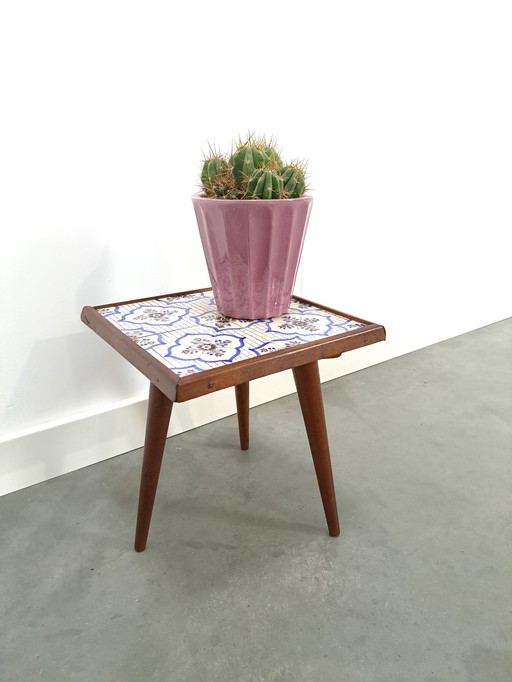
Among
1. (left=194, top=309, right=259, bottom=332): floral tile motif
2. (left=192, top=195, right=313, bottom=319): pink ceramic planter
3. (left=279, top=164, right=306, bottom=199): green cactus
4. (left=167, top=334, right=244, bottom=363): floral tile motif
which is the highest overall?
(left=279, top=164, right=306, bottom=199): green cactus

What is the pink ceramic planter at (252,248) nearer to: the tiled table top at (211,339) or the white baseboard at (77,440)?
the tiled table top at (211,339)

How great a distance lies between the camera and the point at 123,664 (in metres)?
0.78

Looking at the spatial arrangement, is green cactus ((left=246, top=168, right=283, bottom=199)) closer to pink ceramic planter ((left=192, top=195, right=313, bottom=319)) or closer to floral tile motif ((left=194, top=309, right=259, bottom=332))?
pink ceramic planter ((left=192, top=195, right=313, bottom=319))

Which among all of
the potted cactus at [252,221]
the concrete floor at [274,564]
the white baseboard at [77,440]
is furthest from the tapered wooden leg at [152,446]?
the white baseboard at [77,440]

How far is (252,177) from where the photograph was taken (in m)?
0.83

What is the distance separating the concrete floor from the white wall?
7.8 inches

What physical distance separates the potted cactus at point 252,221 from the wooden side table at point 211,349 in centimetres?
7

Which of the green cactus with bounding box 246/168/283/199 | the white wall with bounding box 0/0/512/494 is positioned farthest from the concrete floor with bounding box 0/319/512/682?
the green cactus with bounding box 246/168/283/199

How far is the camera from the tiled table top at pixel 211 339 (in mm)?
753

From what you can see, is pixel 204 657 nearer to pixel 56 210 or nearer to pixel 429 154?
pixel 56 210

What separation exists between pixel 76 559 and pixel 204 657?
12.4 inches

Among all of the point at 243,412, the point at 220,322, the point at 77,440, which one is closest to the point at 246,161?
the point at 220,322

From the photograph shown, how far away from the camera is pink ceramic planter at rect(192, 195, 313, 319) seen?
2.75ft

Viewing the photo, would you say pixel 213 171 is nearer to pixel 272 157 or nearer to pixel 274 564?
pixel 272 157
